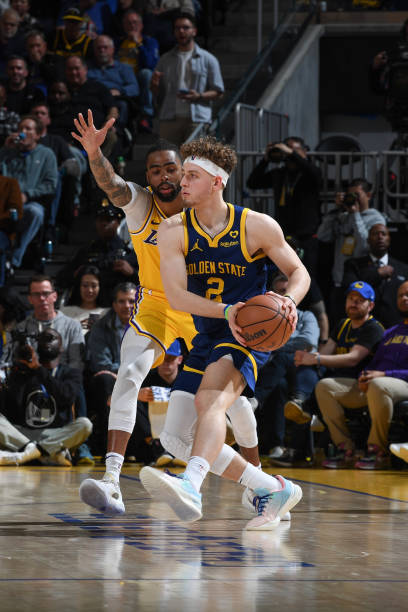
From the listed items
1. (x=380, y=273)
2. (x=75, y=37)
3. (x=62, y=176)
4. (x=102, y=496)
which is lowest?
(x=102, y=496)

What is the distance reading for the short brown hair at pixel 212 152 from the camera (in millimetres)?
5129

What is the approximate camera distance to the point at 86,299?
33.2 feet

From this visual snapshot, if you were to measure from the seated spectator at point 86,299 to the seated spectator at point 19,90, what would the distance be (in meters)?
3.27

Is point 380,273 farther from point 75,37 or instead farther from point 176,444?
point 75,37

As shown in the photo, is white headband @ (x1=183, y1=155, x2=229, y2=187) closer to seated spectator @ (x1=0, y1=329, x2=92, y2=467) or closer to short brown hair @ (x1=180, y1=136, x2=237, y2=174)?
short brown hair @ (x1=180, y1=136, x2=237, y2=174)

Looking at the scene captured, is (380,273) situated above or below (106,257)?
below

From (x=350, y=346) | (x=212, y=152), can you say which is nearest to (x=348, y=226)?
(x=350, y=346)

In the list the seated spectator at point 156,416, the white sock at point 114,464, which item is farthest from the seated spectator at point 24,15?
the white sock at point 114,464

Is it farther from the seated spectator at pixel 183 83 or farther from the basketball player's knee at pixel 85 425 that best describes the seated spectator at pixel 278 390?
the seated spectator at pixel 183 83

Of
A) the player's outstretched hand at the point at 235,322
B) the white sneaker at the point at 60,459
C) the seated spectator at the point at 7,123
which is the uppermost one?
the seated spectator at the point at 7,123

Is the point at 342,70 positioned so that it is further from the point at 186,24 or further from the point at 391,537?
the point at 391,537

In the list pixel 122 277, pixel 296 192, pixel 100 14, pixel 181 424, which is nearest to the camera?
pixel 181 424

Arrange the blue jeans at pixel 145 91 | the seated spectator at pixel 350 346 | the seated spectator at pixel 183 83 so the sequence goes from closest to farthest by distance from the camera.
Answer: the seated spectator at pixel 350 346
the seated spectator at pixel 183 83
the blue jeans at pixel 145 91

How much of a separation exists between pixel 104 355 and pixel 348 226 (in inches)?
113
